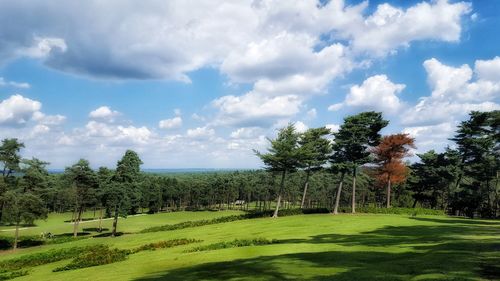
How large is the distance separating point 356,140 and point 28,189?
5044 cm

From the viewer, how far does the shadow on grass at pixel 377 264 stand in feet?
50.1

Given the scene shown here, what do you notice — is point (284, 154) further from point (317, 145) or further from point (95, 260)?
point (95, 260)

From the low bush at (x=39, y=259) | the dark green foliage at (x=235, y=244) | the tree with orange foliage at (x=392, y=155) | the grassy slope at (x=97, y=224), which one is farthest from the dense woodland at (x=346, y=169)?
the dark green foliage at (x=235, y=244)

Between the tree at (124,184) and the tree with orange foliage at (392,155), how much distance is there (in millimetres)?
41242

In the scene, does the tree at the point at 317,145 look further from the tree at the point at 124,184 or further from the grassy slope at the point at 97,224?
the grassy slope at the point at 97,224

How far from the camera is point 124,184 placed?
2657 inches

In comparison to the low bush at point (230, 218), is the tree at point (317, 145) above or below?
above

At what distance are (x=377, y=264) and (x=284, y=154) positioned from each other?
133 ft

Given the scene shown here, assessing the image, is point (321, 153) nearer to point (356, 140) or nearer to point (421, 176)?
point (356, 140)

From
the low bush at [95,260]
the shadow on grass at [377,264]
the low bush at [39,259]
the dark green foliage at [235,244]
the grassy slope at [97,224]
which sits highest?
the shadow on grass at [377,264]

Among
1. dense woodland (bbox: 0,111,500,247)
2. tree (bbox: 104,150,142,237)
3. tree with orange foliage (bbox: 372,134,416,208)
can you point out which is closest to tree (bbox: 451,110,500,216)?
dense woodland (bbox: 0,111,500,247)

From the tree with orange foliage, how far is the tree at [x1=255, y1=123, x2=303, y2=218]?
17651 mm

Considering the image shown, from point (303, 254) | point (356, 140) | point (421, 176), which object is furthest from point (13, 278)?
point (421, 176)

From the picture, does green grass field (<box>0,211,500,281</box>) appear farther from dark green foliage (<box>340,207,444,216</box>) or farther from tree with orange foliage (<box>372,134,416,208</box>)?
tree with orange foliage (<box>372,134,416,208</box>)
